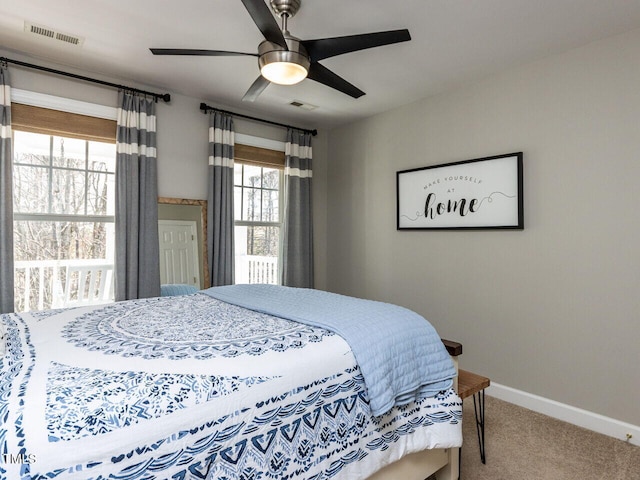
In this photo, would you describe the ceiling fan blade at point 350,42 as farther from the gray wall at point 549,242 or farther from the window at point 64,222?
the window at point 64,222

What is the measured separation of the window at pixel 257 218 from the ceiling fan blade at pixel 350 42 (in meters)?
1.99

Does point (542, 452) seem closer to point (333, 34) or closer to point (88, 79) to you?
point (333, 34)

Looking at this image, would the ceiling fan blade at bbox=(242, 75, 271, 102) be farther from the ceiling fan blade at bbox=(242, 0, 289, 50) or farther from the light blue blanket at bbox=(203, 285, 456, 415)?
the light blue blanket at bbox=(203, 285, 456, 415)

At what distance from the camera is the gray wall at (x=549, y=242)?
2.34m

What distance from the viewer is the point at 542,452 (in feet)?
7.07

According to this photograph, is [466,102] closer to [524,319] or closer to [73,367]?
[524,319]

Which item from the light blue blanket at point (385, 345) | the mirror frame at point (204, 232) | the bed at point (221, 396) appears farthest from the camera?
the mirror frame at point (204, 232)

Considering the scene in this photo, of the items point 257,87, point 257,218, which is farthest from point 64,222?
point 257,87

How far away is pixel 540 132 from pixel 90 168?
3575 mm

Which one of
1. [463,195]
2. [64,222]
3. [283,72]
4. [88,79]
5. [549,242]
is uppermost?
[88,79]

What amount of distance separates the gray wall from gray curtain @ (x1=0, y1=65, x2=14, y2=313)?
10.2 feet

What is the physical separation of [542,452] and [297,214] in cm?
288

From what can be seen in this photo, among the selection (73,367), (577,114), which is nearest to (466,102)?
(577,114)

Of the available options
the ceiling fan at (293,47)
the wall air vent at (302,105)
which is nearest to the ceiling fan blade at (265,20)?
the ceiling fan at (293,47)
